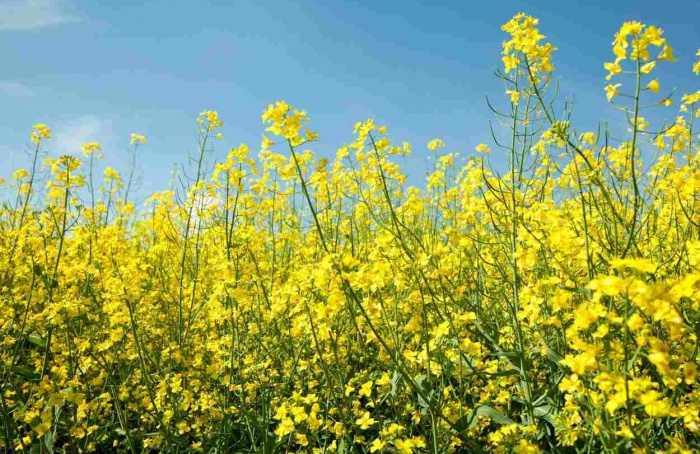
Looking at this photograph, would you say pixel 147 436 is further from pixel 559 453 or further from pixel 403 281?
pixel 559 453

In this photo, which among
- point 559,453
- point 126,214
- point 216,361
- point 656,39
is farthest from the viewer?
point 126,214

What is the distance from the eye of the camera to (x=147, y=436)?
10.0 ft

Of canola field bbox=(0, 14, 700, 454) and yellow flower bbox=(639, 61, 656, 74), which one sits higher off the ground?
yellow flower bbox=(639, 61, 656, 74)

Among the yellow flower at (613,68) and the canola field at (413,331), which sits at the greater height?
the yellow flower at (613,68)

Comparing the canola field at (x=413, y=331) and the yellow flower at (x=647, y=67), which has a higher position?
the yellow flower at (x=647, y=67)

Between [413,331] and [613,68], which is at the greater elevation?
[613,68]

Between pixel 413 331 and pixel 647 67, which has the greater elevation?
pixel 647 67

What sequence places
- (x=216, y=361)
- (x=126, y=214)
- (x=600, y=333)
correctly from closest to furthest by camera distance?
(x=600, y=333)
(x=216, y=361)
(x=126, y=214)

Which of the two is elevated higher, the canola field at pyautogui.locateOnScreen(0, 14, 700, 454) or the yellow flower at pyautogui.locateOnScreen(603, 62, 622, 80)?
the yellow flower at pyautogui.locateOnScreen(603, 62, 622, 80)

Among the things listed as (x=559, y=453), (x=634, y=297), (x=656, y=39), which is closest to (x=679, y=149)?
(x=656, y=39)

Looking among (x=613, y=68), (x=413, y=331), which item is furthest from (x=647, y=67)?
(x=413, y=331)

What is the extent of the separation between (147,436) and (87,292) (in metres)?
1.10

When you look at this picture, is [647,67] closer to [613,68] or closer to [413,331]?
[613,68]

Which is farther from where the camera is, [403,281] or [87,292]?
[87,292]
